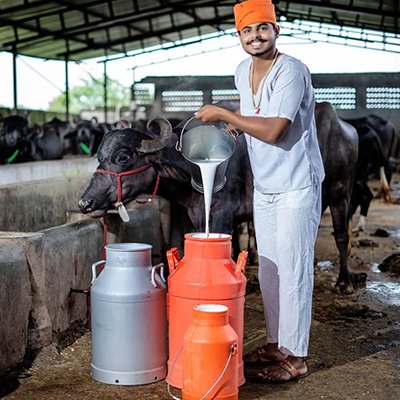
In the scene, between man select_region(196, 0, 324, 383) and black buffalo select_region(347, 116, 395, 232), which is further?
black buffalo select_region(347, 116, 395, 232)

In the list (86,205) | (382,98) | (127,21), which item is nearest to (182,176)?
(86,205)

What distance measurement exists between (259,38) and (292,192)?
89cm

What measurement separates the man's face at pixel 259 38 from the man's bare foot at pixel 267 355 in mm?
1783

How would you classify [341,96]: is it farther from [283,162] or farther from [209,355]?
[209,355]

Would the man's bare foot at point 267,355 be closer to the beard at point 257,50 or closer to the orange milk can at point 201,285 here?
the orange milk can at point 201,285

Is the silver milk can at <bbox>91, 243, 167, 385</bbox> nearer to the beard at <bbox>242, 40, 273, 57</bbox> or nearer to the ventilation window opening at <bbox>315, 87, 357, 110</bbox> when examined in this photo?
the beard at <bbox>242, 40, 273, 57</bbox>

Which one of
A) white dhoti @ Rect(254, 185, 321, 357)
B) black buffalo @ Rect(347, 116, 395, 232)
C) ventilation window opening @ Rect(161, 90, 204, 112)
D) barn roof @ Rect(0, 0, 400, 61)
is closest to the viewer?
white dhoti @ Rect(254, 185, 321, 357)

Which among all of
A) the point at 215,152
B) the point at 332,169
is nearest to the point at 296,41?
the point at 332,169

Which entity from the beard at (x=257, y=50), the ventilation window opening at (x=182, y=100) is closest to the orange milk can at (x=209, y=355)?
the beard at (x=257, y=50)

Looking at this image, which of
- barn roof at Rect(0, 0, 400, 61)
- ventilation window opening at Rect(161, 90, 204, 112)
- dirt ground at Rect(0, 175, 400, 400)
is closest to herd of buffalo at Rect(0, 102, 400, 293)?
dirt ground at Rect(0, 175, 400, 400)

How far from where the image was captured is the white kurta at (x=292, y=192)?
4.04 metres

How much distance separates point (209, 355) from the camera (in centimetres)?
347

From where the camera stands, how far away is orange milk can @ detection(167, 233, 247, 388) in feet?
12.6

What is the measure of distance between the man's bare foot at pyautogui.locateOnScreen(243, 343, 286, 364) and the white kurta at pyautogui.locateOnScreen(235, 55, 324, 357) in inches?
5.1
